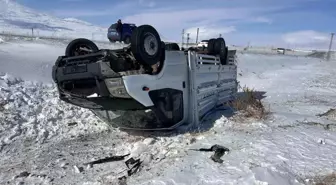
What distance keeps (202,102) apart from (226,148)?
166 cm

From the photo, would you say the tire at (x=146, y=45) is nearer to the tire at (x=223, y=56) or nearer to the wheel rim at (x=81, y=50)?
the wheel rim at (x=81, y=50)

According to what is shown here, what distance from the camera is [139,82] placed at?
4.48 meters

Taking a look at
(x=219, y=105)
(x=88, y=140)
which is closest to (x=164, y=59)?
(x=88, y=140)

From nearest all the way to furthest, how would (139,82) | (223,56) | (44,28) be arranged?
(139,82), (223,56), (44,28)

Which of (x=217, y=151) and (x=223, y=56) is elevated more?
(x=223, y=56)

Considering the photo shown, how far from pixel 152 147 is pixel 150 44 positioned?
5.00ft

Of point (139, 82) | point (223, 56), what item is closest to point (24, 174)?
point (139, 82)

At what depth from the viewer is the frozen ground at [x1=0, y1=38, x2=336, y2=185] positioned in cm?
377

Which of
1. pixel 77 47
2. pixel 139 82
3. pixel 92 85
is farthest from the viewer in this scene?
pixel 77 47

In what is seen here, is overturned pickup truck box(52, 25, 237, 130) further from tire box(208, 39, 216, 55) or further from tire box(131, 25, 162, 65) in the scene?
tire box(208, 39, 216, 55)

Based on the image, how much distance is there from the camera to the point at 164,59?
16.2ft

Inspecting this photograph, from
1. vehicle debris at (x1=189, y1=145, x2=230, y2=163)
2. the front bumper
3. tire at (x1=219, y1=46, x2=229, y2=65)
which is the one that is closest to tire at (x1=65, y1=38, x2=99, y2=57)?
the front bumper

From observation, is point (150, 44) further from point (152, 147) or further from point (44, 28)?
point (44, 28)

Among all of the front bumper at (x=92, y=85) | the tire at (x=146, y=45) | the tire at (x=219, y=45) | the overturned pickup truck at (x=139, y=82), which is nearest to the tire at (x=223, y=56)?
the tire at (x=219, y=45)
